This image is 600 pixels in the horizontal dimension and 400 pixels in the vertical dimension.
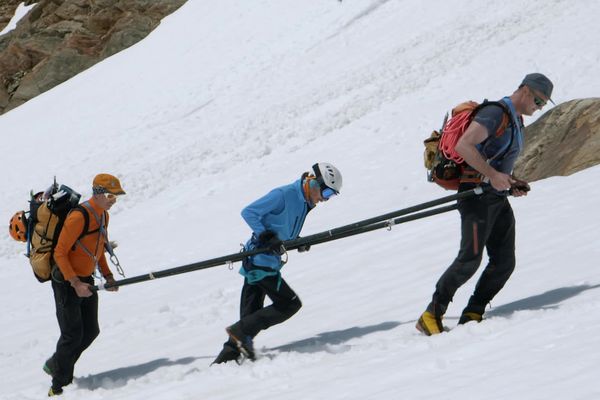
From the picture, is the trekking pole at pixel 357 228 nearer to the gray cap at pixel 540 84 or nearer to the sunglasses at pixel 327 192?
the sunglasses at pixel 327 192

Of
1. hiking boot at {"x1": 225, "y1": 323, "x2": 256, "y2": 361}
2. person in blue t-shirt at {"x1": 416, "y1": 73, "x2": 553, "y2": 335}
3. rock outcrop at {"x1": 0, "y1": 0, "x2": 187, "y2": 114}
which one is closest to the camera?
person in blue t-shirt at {"x1": 416, "y1": 73, "x2": 553, "y2": 335}

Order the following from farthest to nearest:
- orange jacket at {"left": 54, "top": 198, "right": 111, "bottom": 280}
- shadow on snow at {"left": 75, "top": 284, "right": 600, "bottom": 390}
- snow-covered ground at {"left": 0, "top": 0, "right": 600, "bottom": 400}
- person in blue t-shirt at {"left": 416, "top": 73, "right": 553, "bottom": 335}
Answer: orange jacket at {"left": 54, "top": 198, "right": 111, "bottom": 280}
shadow on snow at {"left": 75, "top": 284, "right": 600, "bottom": 390}
person in blue t-shirt at {"left": 416, "top": 73, "right": 553, "bottom": 335}
snow-covered ground at {"left": 0, "top": 0, "right": 600, "bottom": 400}

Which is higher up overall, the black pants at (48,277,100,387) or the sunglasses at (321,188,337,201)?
the sunglasses at (321,188,337,201)

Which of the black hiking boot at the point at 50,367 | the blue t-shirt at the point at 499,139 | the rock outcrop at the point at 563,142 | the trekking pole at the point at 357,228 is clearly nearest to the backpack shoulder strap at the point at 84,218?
the trekking pole at the point at 357,228

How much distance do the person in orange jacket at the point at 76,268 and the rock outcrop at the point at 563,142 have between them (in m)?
6.64

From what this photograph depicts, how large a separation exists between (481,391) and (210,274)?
7690 millimetres

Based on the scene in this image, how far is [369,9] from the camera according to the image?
26141 millimetres

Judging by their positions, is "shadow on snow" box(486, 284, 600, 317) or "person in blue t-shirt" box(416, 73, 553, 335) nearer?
"person in blue t-shirt" box(416, 73, 553, 335)

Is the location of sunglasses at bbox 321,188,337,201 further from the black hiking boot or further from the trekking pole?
the black hiking boot

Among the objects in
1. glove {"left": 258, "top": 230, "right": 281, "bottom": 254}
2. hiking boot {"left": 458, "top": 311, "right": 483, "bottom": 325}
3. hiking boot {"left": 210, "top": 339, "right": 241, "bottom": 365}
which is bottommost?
hiking boot {"left": 458, "top": 311, "right": 483, "bottom": 325}

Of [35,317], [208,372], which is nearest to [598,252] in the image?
[208,372]

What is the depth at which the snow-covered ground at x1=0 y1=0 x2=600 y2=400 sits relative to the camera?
5363mm

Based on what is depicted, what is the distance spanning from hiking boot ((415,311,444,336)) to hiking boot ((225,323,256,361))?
1.44 m

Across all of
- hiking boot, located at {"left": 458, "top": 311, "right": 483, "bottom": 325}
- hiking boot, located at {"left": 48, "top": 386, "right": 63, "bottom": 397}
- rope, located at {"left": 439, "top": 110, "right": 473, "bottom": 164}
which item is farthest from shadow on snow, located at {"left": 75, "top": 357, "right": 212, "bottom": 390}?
rope, located at {"left": 439, "top": 110, "right": 473, "bottom": 164}
